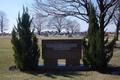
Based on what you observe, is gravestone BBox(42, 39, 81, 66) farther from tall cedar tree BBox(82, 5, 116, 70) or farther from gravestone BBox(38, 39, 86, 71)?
tall cedar tree BBox(82, 5, 116, 70)

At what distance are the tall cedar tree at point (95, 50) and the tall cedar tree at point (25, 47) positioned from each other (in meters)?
2.32

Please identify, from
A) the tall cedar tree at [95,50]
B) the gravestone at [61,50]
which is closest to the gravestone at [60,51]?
the gravestone at [61,50]

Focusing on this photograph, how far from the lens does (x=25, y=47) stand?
6.20 meters

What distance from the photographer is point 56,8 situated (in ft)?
38.7

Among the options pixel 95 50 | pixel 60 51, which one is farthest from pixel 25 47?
pixel 95 50

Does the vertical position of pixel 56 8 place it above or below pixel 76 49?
above

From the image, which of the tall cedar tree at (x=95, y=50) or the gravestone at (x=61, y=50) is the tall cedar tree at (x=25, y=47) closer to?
the gravestone at (x=61, y=50)

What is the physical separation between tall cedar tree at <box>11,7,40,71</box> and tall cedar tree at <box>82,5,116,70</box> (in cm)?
232

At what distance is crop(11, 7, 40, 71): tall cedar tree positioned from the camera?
20.0 ft

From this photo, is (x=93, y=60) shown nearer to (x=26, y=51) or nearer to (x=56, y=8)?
(x=26, y=51)

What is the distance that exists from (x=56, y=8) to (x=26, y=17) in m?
5.73

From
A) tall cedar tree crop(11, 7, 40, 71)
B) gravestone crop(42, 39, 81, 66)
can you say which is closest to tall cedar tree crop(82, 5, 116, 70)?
gravestone crop(42, 39, 81, 66)

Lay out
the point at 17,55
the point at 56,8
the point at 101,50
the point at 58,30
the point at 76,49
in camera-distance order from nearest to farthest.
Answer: the point at 101,50 → the point at 17,55 → the point at 76,49 → the point at 56,8 → the point at 58,30

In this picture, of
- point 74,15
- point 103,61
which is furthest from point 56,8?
point 103,61
